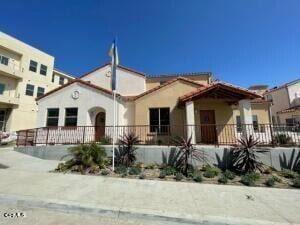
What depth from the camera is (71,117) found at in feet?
49.6

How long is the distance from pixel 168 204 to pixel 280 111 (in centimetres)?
2891

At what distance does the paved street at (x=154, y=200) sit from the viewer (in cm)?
414

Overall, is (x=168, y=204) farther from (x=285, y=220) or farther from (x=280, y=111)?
(x=280, y=111)

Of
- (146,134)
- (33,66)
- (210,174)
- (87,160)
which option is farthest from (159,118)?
(33,66)

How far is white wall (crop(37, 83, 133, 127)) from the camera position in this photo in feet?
47.8

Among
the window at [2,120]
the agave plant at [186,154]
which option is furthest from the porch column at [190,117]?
the window at [2,120]

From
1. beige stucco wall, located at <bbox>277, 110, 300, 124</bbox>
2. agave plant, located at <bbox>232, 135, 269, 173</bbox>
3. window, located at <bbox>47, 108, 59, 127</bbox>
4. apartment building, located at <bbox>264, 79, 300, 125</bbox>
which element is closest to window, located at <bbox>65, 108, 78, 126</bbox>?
window, located at <bbox>47, 108, 59, 127</bbox>

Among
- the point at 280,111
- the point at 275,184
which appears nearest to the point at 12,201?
the point at 275,184

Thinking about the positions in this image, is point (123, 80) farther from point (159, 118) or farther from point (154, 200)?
point (154, 200)

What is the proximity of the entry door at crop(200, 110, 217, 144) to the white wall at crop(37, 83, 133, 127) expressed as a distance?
19.6 ft

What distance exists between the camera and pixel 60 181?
6.82 metres

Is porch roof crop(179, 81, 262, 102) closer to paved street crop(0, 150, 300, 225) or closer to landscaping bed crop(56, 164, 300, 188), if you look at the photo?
landscaping bed crop(56, 164, 300, 188)

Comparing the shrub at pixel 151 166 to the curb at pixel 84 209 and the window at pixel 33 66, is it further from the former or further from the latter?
the window at pixel 33 66

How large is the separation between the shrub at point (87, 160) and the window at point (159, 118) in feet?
17.5
